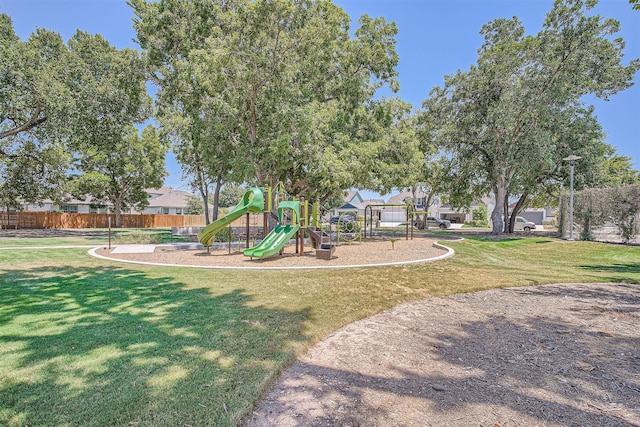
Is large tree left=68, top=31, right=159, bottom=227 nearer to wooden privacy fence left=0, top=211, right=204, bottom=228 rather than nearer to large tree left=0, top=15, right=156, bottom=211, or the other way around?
large tree left=0, top=15, right=156, bottom=211

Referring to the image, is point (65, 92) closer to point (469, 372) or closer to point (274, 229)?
point (274, 229)

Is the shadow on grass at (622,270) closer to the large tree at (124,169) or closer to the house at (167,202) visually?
the large tree at (124,169)

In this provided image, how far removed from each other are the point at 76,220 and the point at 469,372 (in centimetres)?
3900

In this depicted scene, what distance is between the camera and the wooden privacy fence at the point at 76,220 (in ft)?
92.9

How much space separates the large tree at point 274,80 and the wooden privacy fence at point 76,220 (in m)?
11.6

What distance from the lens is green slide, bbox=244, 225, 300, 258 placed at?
10336 millimetres

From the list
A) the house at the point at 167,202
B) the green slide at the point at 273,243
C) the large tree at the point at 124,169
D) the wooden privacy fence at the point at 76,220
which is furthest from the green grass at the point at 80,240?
the house at the point at 167,202

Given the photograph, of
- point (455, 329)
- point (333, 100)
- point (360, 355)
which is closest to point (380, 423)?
point (360, 355)

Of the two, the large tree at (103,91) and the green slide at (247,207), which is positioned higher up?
the large tree at (103,91)

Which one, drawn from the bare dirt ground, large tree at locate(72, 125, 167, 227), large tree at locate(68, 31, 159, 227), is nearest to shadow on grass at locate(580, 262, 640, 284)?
the bare dirt ground

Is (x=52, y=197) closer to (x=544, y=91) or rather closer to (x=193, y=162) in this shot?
(x=193, y=162)

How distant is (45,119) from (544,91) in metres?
30.0

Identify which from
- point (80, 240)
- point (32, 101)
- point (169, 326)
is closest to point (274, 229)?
point (169, 326)

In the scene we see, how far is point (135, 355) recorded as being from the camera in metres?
3.42
